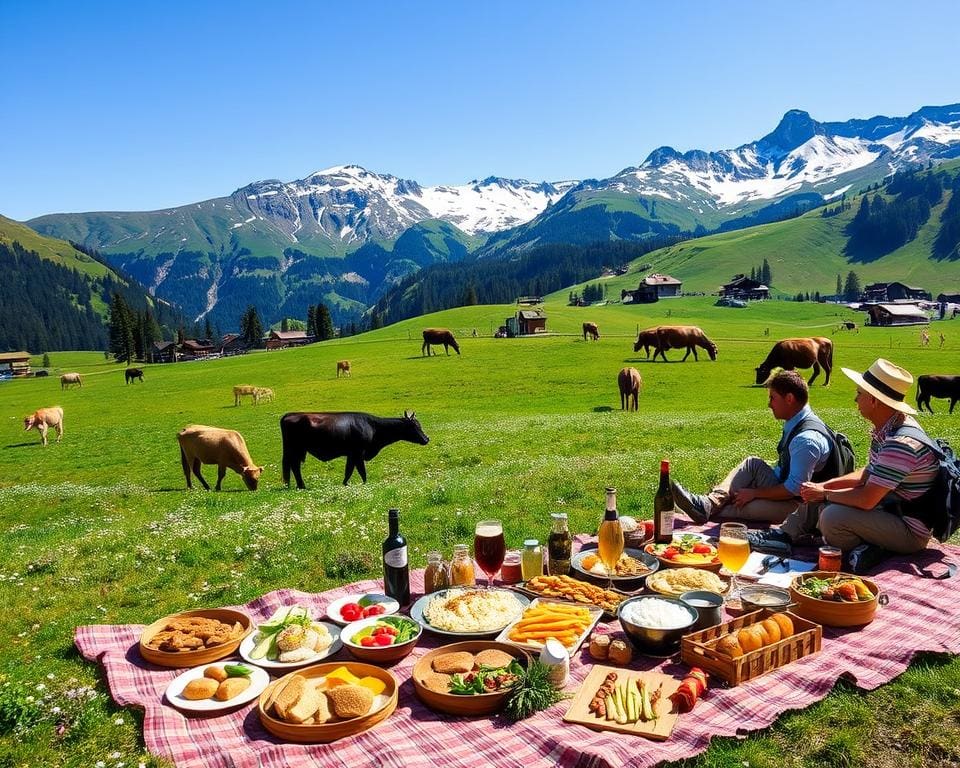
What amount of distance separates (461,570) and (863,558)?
5263 millimetres

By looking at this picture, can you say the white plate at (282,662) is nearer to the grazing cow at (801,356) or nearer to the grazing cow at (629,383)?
the grazing cow at (629,383)

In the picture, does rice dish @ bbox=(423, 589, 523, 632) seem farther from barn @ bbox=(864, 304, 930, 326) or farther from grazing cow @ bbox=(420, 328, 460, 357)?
barn @ bbox=(864, 304, 930, 326)

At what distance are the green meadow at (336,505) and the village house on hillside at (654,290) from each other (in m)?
114

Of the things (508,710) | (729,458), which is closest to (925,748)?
(508,710)

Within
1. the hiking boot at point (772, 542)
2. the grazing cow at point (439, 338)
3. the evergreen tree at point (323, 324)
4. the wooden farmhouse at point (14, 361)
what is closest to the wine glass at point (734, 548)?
the hiking boot at point (772, 542)

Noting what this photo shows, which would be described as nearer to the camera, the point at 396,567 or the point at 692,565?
the point at 396,567

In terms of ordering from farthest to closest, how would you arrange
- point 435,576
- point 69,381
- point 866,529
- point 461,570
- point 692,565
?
point 69,381 → point 866,529 → point 692,565 → point 435,576 → point 461,570

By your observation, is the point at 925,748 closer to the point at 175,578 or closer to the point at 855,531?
the point at 855,531

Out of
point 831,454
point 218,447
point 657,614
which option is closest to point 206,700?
point 657,614

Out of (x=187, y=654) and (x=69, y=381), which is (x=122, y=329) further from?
(x=187, y=654)

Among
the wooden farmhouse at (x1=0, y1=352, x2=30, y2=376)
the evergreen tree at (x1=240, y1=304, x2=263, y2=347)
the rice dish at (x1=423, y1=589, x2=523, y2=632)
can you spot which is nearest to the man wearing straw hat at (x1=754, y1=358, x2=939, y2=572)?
the rice dish at (x1=423, y1=589, x2=523, y2=632)

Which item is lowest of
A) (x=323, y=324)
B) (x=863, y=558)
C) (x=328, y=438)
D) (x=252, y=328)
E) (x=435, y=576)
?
(x=328, y=438)

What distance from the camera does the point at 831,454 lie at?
9.95 meters

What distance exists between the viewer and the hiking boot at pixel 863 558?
8.34m
